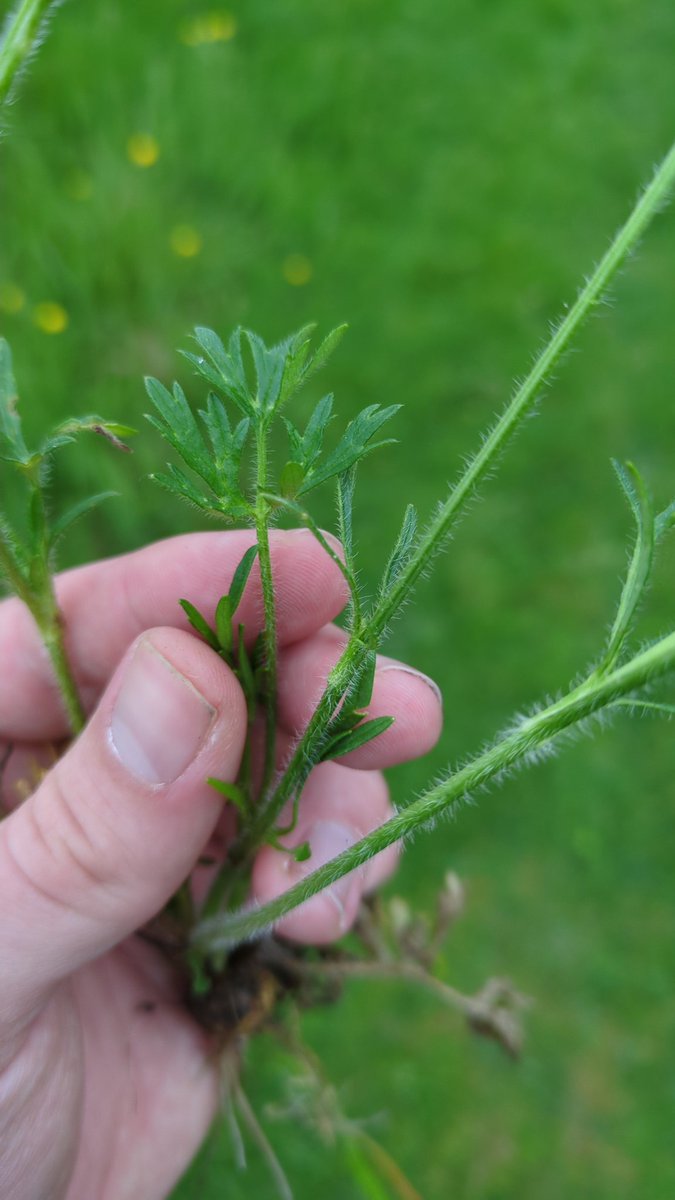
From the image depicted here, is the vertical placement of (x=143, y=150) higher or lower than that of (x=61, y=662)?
higher

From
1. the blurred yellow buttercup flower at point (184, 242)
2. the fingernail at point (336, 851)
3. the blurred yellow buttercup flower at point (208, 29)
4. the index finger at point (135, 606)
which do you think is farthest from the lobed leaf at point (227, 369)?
the blurred yellow buttercup flower at point (208, 29)

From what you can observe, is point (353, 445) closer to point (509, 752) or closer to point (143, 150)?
point (509, 752)

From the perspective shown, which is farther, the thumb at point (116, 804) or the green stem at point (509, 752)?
the thumb at point (116, 804)

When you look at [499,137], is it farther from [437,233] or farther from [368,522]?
[368,522]

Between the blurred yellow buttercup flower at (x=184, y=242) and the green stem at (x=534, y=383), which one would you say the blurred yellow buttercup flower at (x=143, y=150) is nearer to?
the blurred yellow buttercup flower at (x=184, y=242)

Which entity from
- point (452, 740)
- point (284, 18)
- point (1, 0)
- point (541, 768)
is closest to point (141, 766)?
point (452, 740)

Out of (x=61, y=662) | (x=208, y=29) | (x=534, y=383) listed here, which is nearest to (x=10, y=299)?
(x=208, y=29)

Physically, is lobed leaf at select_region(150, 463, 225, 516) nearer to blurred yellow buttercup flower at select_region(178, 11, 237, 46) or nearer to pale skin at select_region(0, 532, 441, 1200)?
pale skin at select_region(0, 532, 441, 1200)
